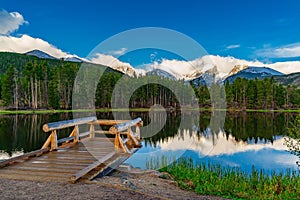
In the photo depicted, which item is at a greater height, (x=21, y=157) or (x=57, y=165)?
(x=21, y=157)

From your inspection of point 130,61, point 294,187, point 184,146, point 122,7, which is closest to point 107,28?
point 122,7

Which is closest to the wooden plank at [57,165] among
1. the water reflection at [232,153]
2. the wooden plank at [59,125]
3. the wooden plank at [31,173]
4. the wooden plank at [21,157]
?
the wooden plank at [21,157]

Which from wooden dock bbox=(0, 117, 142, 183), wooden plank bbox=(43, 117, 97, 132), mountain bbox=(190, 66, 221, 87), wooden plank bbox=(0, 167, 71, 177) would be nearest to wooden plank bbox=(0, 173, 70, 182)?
wooden dock bbox=(0, 117, 142, 183)

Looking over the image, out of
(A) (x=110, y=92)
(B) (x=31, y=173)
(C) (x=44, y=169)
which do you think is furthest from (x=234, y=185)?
(A) (x=110, y=92)

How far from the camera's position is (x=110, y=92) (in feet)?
229

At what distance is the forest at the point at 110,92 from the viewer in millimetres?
62656

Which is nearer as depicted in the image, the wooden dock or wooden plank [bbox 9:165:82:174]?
the wooden dock

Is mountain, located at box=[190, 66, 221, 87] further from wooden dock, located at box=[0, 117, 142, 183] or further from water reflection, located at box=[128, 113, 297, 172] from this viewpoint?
wooden dock, located at box=[0, 117, 142, 183]

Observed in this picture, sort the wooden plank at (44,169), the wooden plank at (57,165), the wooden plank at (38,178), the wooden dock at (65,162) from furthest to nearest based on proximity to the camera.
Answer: the wooden plank at (57,165)
the wooden plank at (44,169)
the wooden dock at (65,162)
the wooden plank at (38,178)

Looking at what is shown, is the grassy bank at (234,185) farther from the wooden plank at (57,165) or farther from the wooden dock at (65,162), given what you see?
the wooden plank at (57,165)

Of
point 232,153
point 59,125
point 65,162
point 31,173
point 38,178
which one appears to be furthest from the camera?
point 232,153

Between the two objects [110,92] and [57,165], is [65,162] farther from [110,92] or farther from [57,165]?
[110,92]

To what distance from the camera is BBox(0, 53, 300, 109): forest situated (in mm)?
62656

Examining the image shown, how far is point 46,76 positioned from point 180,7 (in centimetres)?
4425
